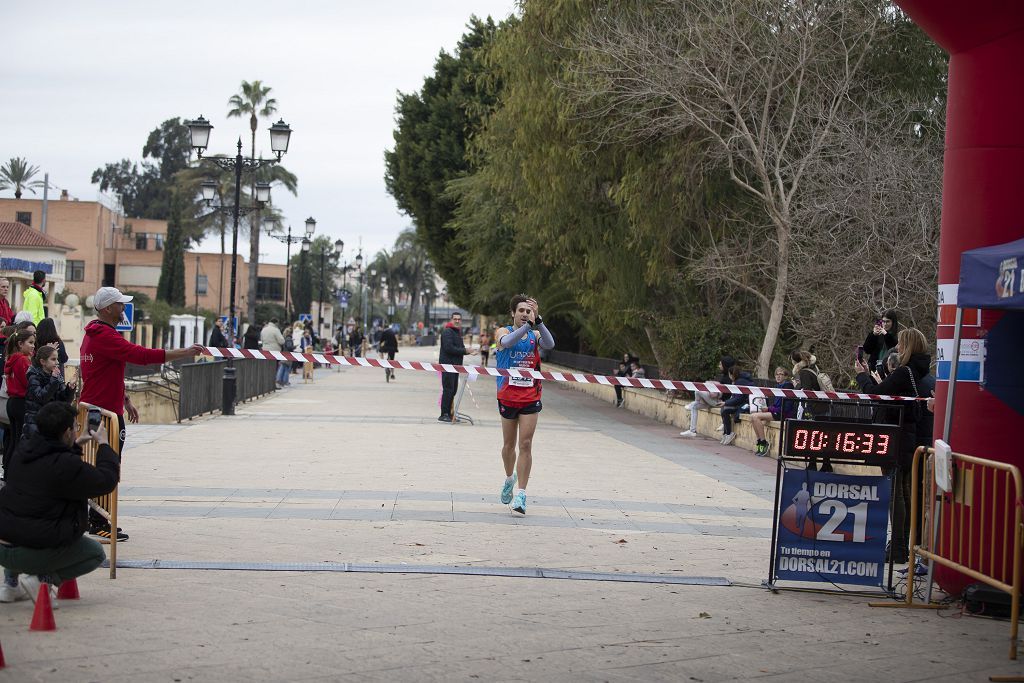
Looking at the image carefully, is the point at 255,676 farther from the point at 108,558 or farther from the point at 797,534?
the point at 797,534

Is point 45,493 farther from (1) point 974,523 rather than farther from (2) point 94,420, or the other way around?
(1) point 974,523

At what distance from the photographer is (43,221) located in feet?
276

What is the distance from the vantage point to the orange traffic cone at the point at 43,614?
5926 mm

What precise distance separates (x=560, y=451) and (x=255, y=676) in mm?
11872

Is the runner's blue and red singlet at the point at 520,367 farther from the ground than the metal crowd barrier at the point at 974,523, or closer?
farther from the ground

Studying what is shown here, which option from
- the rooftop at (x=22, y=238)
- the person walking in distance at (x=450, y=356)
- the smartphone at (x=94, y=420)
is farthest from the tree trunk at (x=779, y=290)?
the rooftop at (x=22, y=238)

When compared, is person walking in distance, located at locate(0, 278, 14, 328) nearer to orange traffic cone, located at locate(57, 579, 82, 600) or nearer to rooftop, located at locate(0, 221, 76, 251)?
orange traffic cone, located at locate(57, 579, 82, 600)

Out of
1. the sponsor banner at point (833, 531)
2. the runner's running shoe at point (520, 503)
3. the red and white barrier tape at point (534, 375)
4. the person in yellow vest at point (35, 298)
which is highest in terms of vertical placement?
the person in yellow vest at point (35, 298)

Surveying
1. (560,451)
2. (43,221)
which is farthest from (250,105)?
(560,451)

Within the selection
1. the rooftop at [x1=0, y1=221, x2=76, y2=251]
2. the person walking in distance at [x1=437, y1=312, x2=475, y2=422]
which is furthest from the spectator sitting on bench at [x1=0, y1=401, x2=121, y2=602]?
the rooftop at [x1=0, y1=221, x2=76, y2=251]

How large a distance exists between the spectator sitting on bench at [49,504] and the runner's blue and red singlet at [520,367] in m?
4.40

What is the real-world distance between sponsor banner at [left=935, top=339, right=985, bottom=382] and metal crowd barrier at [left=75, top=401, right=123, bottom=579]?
5.33 metres

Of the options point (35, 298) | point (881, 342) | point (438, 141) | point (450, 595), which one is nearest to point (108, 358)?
point (450, 595)

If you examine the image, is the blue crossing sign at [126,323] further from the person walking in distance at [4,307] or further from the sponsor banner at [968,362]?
the sponsor banner at [968,362]
